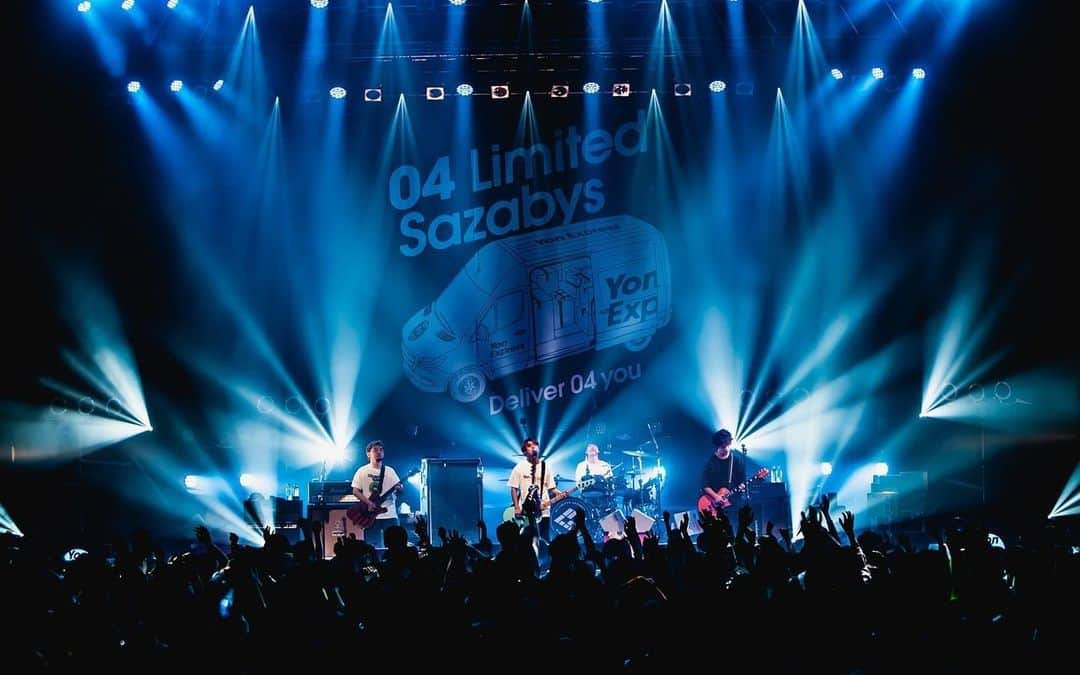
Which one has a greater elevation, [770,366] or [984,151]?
[984,151]

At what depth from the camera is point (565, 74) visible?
49.6ft

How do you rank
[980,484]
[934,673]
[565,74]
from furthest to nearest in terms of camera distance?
[565,74]
[980,484]
[934,673]

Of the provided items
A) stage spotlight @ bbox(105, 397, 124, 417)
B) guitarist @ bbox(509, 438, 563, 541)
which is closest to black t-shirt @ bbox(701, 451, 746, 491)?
guitarist @ bbox(509, 438, 563, 541)

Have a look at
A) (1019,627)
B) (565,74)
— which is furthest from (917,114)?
(1019,627)

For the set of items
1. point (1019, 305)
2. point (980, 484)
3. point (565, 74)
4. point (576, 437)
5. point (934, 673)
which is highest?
point (565, 74)

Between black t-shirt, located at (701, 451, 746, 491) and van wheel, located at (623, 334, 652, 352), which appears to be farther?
van wheel, located at (623, 334, 652, 352)

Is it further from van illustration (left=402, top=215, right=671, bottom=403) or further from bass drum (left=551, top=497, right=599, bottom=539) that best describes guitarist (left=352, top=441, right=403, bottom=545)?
van illustration (left=402, top=215, right=671, bottom=403)

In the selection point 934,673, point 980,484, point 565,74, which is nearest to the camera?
point 934,673

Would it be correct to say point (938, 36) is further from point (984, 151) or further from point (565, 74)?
point (565, 74)

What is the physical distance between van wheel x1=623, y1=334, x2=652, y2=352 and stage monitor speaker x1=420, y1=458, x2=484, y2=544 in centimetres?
379

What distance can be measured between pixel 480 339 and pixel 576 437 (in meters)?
2.05

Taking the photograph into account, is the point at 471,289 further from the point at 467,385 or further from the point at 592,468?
the point at 592,468

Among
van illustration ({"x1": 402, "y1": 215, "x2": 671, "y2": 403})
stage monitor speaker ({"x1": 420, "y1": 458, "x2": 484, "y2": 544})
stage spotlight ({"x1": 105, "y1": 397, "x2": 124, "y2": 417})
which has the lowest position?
stage monitor speaker ({"x1": 420, "y1": 458, "x2": 484, "y2": 544})

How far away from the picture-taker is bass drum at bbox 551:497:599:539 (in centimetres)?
1252
